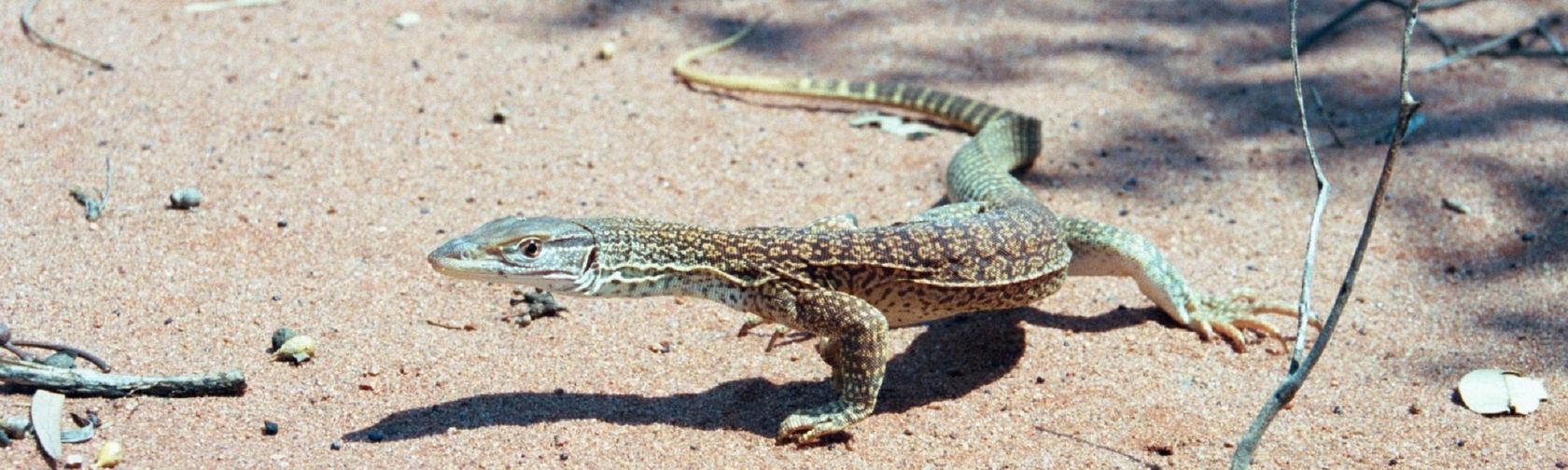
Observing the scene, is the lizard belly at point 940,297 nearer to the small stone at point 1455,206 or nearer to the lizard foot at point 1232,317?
the lizard foot at point 1232,317

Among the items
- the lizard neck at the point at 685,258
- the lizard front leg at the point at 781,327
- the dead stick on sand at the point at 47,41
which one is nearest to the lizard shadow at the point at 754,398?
the lizard front leg at the point at 781,327

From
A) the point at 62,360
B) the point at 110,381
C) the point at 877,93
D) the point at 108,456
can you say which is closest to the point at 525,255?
the point at 108,456

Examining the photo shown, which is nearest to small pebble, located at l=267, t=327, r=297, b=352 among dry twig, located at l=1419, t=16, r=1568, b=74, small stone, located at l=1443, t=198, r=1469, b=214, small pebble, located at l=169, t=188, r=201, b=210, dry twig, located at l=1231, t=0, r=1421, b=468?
small pebble, located at l=169, t=188, r=201, b=210

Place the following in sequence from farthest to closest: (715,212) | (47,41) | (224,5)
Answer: (224,5), (47,41), (715,212)

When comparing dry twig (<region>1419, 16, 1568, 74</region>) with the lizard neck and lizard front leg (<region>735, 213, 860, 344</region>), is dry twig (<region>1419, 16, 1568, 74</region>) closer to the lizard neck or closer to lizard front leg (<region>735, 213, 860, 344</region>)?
lizard front leg (<region>735, 213, 860, 344</region>)

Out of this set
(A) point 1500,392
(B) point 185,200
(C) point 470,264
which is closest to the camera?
(C) point 470,264

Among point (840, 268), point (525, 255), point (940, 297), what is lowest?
point (940, 297)

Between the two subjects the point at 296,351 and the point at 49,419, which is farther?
the point at 296,351

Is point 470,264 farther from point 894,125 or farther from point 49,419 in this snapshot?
point 894,125
